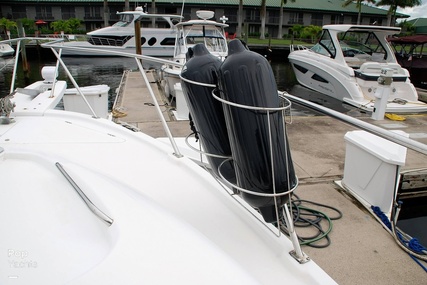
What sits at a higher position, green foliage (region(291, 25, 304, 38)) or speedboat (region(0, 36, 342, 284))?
green foliage (region(291, 25, 304, 38))

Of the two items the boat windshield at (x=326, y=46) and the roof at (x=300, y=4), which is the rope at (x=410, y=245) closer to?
the boat windshield at (x=326, y=46)

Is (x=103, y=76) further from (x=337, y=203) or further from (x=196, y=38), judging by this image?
(x=337, y=203)

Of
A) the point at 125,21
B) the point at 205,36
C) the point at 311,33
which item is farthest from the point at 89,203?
the point at 311,33

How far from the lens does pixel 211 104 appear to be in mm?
1625

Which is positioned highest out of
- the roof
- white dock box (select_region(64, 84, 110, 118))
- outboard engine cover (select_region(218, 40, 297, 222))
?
the roof

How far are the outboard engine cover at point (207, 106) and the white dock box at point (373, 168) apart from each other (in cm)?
177

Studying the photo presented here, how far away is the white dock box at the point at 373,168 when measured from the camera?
9.31 feet

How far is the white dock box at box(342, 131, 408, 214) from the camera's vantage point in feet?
9.31

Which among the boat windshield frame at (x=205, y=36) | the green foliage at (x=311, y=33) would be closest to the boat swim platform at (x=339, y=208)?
the boat windshield frame at (x=205, y=36)

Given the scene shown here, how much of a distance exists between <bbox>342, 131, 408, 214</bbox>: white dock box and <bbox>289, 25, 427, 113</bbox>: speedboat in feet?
15.1

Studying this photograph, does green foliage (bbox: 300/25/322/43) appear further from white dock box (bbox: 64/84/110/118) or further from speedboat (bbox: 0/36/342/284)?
speedboat (bbox: 0/36/342/284)

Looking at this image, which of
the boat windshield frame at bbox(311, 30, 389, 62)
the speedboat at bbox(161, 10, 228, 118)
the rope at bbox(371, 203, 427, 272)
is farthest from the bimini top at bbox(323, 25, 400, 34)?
the rope at bbox(371, 203, 427, 272)

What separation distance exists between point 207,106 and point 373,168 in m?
2.01

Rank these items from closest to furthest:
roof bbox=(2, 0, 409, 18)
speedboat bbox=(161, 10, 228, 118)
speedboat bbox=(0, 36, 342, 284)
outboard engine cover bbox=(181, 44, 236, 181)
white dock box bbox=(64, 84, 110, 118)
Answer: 1. speedboat bbox=(0, 36, 342, 284)
2. outboard engine cover bbox=(181, 44, 236, 181)
3. white dock box bbox=(64, 84, 110, 118)
4. speedboat bbox=(161, 10, 228, 118)
5. roof bbox=(2, 0, 409, 18)
